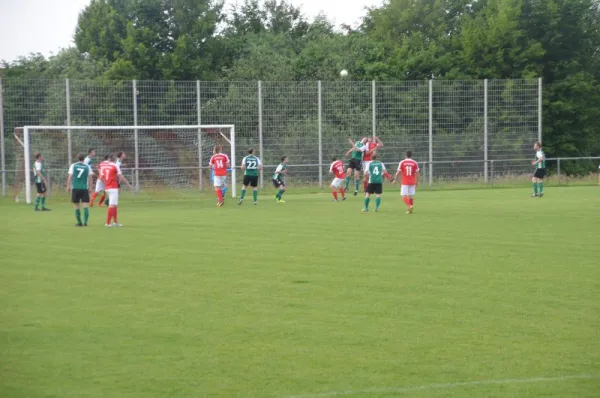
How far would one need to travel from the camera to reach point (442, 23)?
191 ft

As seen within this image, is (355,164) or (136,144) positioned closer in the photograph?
(355,164)

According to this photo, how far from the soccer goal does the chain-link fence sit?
0.48 ft

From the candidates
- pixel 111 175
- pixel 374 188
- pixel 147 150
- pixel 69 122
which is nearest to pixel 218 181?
pixel 374 188

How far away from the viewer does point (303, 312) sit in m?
10.7

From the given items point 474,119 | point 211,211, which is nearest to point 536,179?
point 474,119

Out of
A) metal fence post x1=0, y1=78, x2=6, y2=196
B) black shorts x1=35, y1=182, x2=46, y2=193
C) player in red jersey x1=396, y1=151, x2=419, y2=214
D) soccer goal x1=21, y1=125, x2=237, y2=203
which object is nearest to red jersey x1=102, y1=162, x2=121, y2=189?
black shorts x1=35, y1=182, x2=46, y2=193

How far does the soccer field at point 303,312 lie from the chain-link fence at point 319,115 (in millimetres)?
15241

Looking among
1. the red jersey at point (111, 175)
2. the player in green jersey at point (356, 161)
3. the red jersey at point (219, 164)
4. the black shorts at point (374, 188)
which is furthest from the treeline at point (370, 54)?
the red jersey at point (111, 175)

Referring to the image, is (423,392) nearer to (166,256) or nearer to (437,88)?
(166,256)

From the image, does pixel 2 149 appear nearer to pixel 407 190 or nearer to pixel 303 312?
pixel 407 190

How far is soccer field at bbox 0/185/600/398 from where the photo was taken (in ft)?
25.7

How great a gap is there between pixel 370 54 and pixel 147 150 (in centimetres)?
1945

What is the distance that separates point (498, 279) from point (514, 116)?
2916 cm

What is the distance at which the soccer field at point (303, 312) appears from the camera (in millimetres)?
7832
